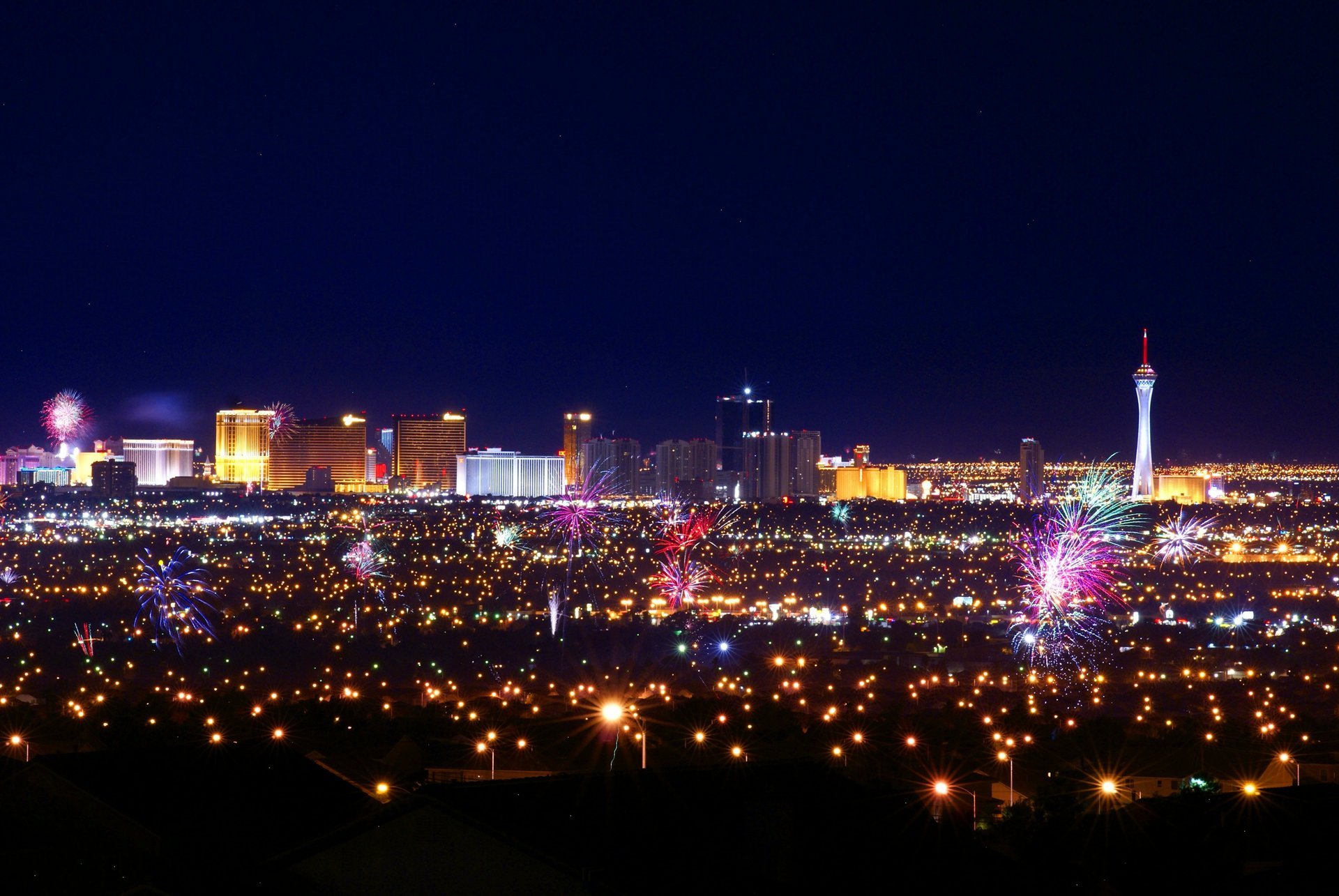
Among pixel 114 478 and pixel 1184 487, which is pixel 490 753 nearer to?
pixel 114 478

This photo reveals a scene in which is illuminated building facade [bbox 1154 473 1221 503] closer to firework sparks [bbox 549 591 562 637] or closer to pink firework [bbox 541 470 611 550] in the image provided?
pink firework [bbox 541 470 611 550]

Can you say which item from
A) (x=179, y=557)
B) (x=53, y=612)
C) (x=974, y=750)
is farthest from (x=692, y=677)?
(x=179, y=557)

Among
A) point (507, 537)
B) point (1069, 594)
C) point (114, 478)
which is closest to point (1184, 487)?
point (507, 537)

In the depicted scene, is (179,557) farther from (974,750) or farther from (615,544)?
(974,750)

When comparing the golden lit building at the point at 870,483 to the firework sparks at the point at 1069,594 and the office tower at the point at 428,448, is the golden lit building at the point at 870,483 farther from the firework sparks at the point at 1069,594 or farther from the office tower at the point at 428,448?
the firework sparks at the point at 1069,594

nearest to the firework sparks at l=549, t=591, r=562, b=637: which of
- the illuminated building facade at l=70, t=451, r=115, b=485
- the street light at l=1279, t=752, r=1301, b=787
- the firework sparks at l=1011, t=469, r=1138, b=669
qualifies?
the firework sparks at l=1011, t=469, r=1138, b=669

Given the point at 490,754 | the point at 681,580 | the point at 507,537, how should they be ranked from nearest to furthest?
the point at 490,754 → the point at 681,580 → the point at 507,537
